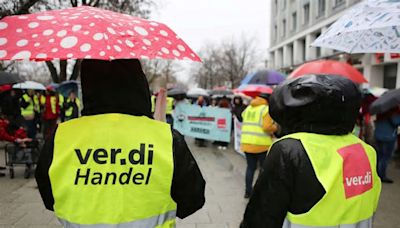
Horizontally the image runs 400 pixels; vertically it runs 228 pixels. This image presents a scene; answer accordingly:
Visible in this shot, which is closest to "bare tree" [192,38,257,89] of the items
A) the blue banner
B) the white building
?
the white building

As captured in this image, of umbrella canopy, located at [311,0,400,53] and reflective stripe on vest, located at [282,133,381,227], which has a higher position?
umbrella canopy, located at [311,0,400,53]

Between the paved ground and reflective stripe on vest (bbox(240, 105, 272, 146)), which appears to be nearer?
the paved ground

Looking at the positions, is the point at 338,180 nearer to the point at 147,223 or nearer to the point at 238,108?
the point at 147,223

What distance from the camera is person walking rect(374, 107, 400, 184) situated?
661 cm

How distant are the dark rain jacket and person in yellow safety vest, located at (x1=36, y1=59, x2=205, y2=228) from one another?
0.42 m

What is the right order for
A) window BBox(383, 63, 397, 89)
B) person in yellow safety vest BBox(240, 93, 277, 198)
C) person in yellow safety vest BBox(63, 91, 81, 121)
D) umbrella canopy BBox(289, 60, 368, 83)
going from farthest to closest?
window BBox(383, 63, 397, 89)
person in yellow safety vest BBox(63, 91, 81, 121)
person in yellow safety vest BBox(240, 93, 277, 198)
umbrella canopy BBox(289, 60, 368, 83)

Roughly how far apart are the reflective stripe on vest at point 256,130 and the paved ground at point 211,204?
3.50 feet

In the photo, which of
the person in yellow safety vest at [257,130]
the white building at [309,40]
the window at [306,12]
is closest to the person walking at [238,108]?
the person in yellow safety vest at [257,130]

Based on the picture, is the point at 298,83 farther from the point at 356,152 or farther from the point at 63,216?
the point at 63,216

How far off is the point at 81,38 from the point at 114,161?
65cm

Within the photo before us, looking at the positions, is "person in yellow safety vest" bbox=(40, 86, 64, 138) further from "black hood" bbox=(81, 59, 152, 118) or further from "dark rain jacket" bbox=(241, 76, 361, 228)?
"dark rain jacket" bbox=(241, 76, 361, 228)

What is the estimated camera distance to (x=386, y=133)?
6645 mm

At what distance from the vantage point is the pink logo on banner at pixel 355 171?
1.80 metres

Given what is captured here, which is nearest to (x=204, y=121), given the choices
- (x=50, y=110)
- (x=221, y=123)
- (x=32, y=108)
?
(x=221, y=123)
